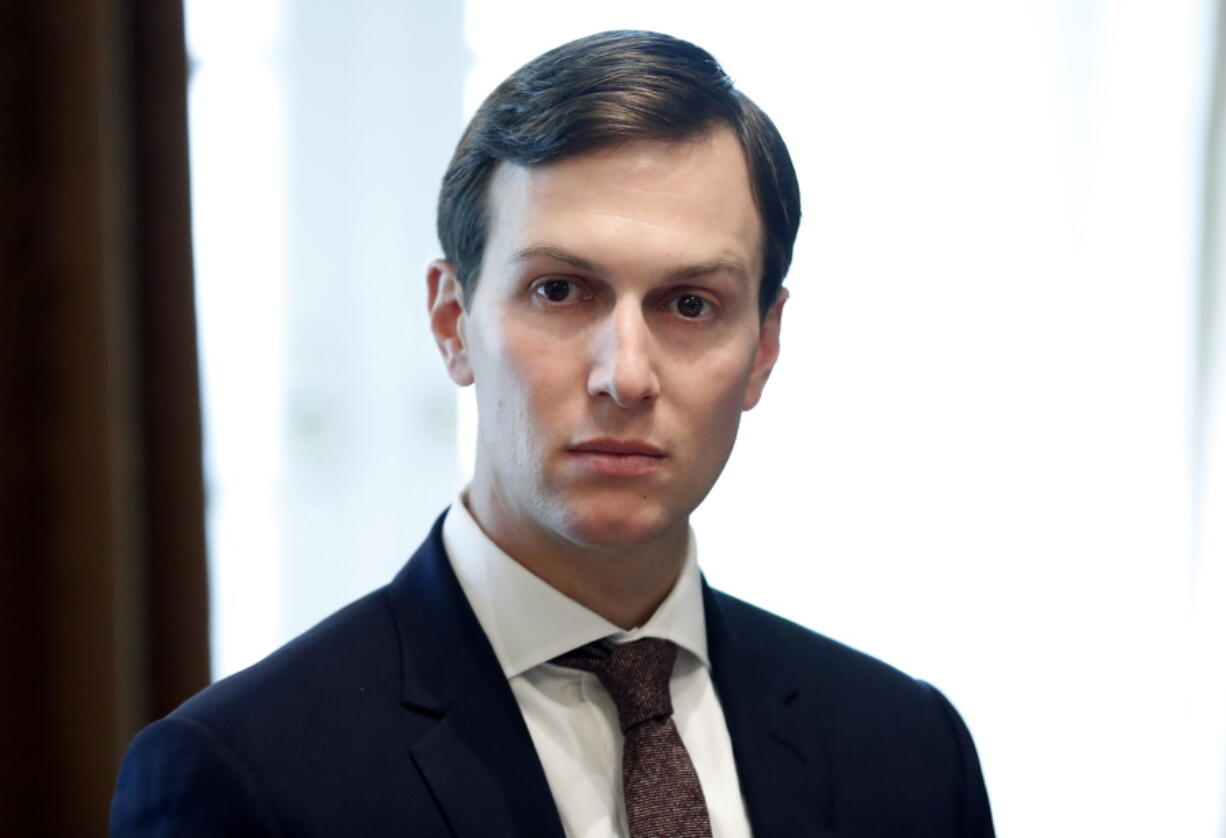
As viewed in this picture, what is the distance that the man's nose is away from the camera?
1133 millimetres

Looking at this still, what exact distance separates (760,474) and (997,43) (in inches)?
34.1

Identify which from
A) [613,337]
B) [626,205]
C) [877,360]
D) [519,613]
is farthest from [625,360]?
[877,360]

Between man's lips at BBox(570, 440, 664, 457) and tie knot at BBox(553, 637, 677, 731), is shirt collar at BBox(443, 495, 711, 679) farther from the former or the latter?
man's lips at BBox(570, 440, 664, 457)

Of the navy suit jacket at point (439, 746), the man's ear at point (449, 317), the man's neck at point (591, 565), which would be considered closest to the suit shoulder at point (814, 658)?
the navy suit jacket at point (439, 746)

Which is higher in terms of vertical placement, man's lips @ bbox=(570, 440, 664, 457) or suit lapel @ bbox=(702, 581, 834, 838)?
man's lips @ bbox=(570, 440, 664, 457)

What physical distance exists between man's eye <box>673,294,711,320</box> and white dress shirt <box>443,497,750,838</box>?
0.29 meters

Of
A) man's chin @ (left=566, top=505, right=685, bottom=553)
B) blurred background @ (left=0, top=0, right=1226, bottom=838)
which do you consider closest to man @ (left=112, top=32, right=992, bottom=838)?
man's chin @ (left=566, top=505, right=685, bottom=553)

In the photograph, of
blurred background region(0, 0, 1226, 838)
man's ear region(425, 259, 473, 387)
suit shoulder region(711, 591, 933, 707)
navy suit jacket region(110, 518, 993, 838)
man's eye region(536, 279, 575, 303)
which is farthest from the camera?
blurred background region(0, 0, 1226, 838)

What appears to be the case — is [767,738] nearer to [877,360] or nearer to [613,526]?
[613,526]

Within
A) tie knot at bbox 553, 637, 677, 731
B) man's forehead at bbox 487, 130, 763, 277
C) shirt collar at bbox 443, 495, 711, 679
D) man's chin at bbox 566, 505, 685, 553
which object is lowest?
tie knot at bbox 553, 637, 677, 731

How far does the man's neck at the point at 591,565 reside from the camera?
4.10 ft

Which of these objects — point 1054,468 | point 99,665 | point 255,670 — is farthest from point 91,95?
point 1054,468

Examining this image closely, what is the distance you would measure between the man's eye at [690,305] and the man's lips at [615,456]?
0.14m

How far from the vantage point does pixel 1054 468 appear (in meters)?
2.30
